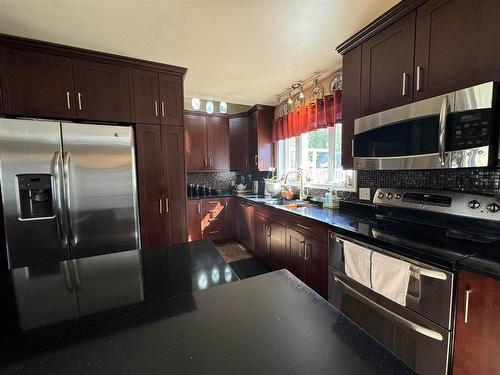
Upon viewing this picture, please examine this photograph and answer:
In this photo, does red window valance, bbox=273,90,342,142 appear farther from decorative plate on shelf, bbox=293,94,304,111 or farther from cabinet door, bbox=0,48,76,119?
cabinet door, bbox=0,48,76,119

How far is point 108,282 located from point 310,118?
2.74 meters

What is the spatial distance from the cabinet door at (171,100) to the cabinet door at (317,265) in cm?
181

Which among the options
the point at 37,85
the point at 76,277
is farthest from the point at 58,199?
the point at 76,277

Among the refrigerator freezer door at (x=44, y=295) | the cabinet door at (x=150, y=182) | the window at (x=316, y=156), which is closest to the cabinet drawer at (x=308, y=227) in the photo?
the window at (x=316, y=156)

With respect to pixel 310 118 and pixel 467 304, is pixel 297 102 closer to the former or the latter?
pixel 310 118

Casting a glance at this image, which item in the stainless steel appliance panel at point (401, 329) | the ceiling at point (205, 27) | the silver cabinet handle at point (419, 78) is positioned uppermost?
the ceiling at point (205, 27)

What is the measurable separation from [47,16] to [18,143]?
3.11 feet

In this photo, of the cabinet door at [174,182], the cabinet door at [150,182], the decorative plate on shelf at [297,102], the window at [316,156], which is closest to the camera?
the cabinet door at [150,182]

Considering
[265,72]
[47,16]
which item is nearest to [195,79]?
[265,72]

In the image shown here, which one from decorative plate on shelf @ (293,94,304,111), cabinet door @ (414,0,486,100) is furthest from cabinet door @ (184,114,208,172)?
cabinet door @ (414,0,486,100)

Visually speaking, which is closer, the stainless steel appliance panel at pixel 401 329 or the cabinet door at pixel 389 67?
the stainless steel appliance panel at pixel 401 329

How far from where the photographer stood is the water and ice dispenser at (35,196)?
5.90 feet

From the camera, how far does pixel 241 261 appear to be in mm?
3254

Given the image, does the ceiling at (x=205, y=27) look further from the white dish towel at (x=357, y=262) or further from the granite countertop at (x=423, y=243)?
the white dish towel at (x=357, y=262)
